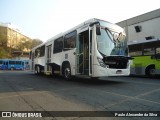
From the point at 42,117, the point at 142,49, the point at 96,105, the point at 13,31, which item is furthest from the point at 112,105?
the point at 13,31

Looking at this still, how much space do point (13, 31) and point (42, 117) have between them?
343 feet

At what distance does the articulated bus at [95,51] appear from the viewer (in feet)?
36.1

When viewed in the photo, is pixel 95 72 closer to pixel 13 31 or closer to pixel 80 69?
pixel 80 69

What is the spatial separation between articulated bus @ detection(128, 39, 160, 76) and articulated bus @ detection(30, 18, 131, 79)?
5732 mm

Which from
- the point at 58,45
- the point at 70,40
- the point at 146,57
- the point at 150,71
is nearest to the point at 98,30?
the point at 70,40

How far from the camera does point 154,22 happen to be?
30828 millimetres

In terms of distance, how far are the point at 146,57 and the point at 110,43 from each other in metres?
7.67

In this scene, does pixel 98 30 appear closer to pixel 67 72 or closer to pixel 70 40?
pixel 70 40

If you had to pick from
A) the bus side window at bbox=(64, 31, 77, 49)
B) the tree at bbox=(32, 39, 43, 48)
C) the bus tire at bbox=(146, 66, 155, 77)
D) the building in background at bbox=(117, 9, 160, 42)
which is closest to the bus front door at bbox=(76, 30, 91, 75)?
the bus side window at bbox=(64, 31, 77, 49)

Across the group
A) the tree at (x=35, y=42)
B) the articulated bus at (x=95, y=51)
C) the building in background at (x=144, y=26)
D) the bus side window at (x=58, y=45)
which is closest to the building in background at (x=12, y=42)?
the tree at (x=35, y=42)

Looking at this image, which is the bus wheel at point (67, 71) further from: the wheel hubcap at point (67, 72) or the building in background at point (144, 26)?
the building in background at point (144, 26)

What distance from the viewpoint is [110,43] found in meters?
11.4

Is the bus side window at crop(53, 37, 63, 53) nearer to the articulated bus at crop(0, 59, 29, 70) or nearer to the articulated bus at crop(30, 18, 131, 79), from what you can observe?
the articulated bus at crop(30, 18, 131, 79)

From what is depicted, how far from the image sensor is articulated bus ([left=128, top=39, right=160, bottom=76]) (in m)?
17.1
